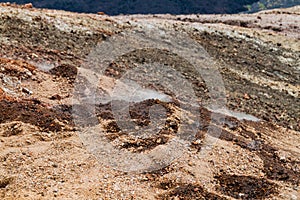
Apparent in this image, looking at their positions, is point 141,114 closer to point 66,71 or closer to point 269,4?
point 66,71

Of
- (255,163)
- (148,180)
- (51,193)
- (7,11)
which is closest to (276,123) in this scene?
(255,163)

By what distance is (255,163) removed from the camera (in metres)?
12.8

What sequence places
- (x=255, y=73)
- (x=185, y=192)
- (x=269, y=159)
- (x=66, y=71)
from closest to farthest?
(x=185, y=192)
(x=269, y=159)
(x=66, y=71)
(x=255, y=73)

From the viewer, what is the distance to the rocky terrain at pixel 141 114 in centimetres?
1010

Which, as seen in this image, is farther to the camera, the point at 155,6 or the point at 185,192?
the point at 155,6

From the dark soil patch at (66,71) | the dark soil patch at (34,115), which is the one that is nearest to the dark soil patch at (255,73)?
the dark soil patch at (66,71)

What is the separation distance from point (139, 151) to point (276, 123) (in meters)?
11.8

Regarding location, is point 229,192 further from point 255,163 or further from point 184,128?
point 184,128

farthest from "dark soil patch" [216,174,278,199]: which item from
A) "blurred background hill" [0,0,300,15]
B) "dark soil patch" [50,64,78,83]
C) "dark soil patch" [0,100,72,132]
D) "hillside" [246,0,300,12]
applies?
"blurred background hill" [0,0,300,15]

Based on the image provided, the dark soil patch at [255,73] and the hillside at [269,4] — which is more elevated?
the hillside at [269,4]

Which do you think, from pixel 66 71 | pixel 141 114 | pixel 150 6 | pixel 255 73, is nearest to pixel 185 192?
pixel 141 114

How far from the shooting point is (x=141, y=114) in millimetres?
14125

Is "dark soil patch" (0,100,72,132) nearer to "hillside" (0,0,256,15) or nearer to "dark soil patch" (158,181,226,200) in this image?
"dark soil patch" (158,181,226,200)

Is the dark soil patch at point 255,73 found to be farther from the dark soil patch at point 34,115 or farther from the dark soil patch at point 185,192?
the dark soil patch at point 185,192
